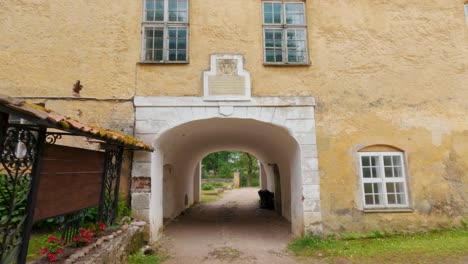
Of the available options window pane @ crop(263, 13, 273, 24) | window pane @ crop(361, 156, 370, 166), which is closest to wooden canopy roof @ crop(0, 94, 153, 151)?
window pane @ crop(263, 13, 273, 24)

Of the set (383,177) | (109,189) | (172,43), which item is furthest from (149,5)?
(383,177)

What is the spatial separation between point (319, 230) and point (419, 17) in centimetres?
643

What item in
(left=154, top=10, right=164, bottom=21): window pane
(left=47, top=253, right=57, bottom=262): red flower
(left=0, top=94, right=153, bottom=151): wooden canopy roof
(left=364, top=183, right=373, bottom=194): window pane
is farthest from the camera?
(left=154, top=10, right=164, bottom=21): window pane

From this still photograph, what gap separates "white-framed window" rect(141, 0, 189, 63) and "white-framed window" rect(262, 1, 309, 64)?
7.10ft

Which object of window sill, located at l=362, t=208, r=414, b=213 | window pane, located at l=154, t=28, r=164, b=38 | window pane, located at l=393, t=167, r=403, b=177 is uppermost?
window pane, located at l=154, t=28, r=164, b=38

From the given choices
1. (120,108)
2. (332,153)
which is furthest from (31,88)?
(332,153)

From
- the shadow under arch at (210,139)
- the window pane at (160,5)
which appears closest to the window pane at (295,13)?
the shadow under arch at (210,139)

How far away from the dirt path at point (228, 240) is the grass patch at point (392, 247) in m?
0.68

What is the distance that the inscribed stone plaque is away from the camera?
25.6 ft

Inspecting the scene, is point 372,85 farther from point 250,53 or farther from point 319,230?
point 319,230

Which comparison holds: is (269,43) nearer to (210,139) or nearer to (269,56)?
(269,56)

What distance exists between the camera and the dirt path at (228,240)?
21.7 ft

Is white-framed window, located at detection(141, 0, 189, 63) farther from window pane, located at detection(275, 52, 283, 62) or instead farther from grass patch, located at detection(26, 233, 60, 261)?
grass patch, located at detection(26, 233, 60, 261)

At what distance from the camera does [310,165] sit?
25.2 ft
